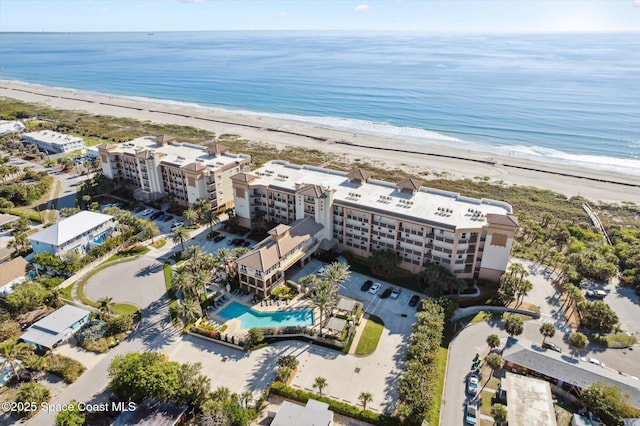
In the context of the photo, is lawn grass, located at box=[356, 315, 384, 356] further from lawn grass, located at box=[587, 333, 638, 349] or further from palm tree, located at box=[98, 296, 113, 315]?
palm tree, located at box=[98, 296, 113, 315]

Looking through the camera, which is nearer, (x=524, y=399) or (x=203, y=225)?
(x=524, y=399)

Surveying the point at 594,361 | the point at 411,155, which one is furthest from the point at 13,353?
the point at 411,155

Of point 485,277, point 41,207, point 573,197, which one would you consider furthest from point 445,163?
point 41,207

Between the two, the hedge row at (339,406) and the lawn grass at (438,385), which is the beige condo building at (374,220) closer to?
the lawn grass at (438,385)

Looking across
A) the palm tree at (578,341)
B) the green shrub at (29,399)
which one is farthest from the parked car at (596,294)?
the green shrub at (29,399)

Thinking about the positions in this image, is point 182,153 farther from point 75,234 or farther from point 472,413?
point 472,413

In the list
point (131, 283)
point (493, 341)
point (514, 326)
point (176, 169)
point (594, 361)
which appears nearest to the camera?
point (594, 361)

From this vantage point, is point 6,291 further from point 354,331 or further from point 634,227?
point 634,227
